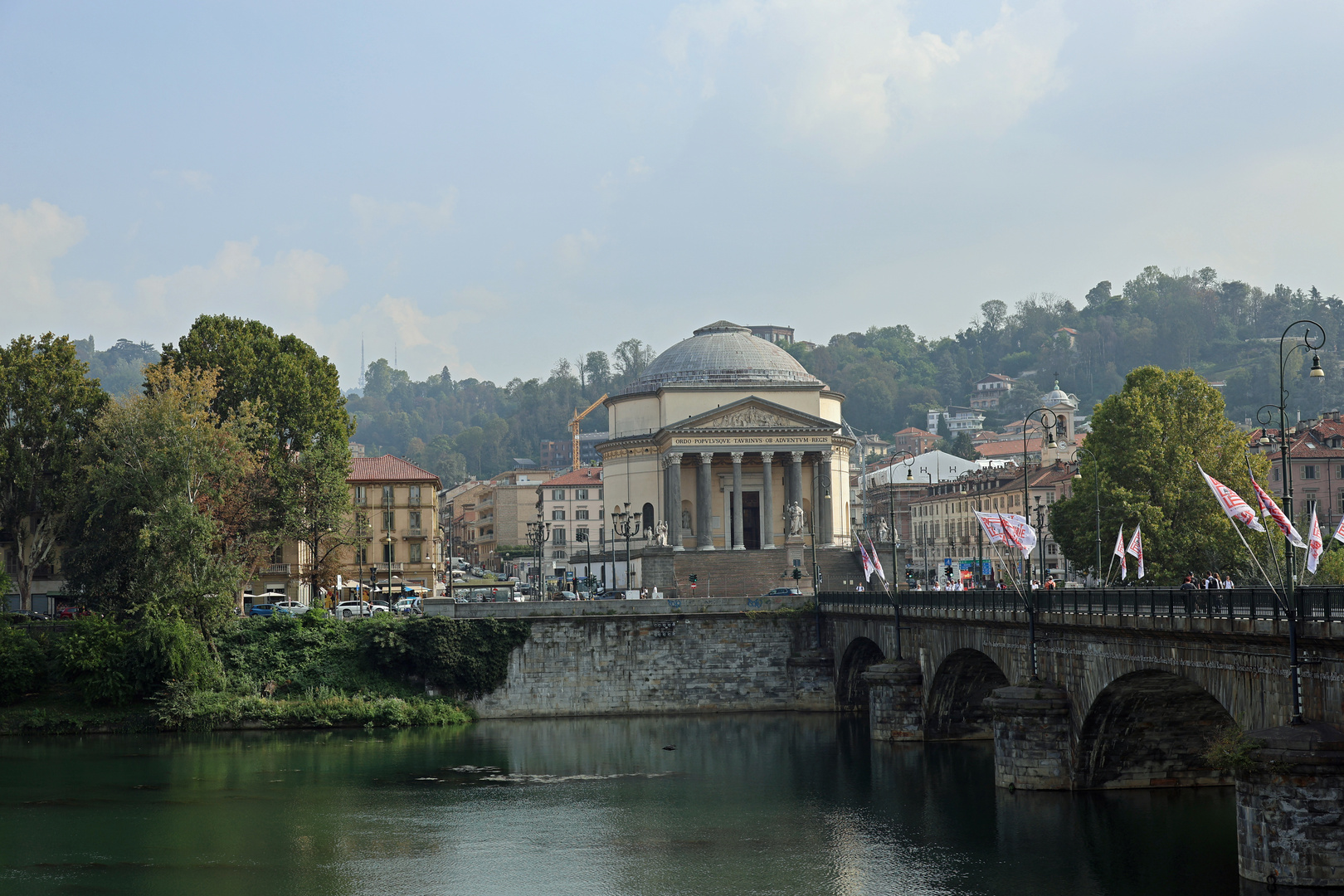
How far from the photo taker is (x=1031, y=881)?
31.5 m

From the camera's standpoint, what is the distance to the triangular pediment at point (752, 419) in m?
88.8

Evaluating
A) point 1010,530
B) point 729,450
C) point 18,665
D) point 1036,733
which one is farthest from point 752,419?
point 1036,733

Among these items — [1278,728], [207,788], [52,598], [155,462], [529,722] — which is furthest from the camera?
[52,598]

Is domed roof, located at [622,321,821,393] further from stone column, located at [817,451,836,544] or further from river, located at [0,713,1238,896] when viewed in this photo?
river, located at [0,713,1238,896]

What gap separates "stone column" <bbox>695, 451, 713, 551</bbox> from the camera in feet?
293

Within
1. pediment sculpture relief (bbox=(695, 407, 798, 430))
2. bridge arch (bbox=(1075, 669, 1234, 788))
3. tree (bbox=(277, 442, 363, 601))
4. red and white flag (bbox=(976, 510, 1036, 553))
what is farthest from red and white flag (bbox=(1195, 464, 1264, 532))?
pediment sculpture relief (bbox=(695, 407, 798, 430))

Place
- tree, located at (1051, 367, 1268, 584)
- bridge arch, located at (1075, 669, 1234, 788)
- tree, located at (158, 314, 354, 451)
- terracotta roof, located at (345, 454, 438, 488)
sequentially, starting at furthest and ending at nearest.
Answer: terracotta roof, located at (345, 454, 438, 488) → tree, located at (158, 314, 354, 451) → tree, located at (1051, 367, 1268, 584) → bridge arch, located at (1075, 669, 1234, 788)

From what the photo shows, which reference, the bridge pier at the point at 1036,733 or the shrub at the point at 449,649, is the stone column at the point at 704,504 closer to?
the shrub at the point at 449,649

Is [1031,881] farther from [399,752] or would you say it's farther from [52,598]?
[52,598]

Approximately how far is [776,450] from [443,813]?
50330 mm

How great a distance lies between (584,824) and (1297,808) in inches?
785

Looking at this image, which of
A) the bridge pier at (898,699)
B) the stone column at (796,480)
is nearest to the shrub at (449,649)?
the bridge pier at (898,699)

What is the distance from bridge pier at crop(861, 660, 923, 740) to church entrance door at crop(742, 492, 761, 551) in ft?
134

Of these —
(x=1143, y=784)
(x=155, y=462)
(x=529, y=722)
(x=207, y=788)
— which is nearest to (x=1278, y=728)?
(x=1143, y=784)
